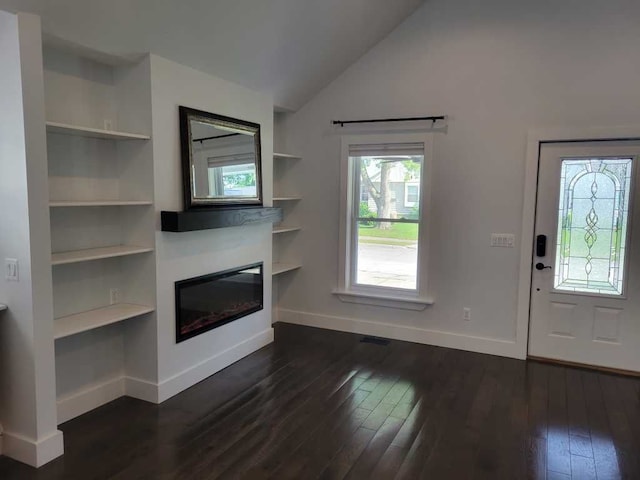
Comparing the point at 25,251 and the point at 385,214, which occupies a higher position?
the point at 385,214

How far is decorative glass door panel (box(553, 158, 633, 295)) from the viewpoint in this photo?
13.0ft

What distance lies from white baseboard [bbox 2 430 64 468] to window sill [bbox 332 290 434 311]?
3.00m

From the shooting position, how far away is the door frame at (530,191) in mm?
3910

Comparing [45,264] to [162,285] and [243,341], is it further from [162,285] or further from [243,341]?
[243,341]

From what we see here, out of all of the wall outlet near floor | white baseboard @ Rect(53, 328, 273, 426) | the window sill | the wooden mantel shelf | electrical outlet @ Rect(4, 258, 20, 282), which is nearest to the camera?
electrical outlet @ Rect(4, 258, 20, 282)

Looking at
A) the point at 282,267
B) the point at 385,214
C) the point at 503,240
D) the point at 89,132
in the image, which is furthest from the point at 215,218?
the point at 503,240

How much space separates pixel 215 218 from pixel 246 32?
4.59 ft

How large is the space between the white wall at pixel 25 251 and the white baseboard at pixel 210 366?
845 mm

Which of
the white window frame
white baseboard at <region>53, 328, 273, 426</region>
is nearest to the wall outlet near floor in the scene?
the white window frame

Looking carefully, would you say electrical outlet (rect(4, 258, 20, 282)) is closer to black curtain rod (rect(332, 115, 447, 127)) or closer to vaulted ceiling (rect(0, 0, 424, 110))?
vaulted ceiling (rect(0, 0, 424, 110))

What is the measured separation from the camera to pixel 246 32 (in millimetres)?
3480

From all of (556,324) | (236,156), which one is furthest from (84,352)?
(556,324)

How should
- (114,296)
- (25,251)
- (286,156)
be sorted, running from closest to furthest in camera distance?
(25,251), (114,296), (286,156)

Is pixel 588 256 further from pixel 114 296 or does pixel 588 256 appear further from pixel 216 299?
pixel 114 296
